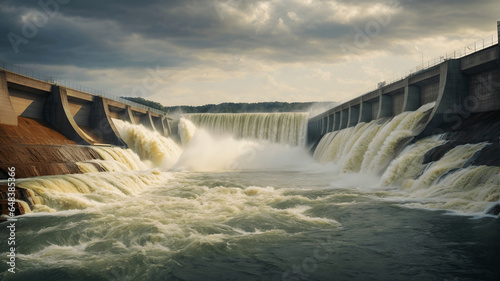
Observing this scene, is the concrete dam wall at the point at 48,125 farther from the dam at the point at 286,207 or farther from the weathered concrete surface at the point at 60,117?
the dam at the point at 286,207

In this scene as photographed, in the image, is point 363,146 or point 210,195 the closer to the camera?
point 210,195

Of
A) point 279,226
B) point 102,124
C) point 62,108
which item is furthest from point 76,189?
point 102,124

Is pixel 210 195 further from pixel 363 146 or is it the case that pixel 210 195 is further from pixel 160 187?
pixel 363 146

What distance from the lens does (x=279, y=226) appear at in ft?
37.1

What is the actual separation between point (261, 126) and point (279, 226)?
147 feet

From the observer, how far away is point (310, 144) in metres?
53.1

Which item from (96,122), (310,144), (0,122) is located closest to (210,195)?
(0,122)

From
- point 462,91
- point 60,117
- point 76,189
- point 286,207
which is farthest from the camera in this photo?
point 60,117

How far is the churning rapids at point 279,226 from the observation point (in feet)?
25.0

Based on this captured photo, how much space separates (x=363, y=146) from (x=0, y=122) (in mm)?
24949

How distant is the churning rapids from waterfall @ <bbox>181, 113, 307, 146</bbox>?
3186cm

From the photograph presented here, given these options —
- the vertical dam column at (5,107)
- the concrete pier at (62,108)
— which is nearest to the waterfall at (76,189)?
the vertical dam column at (5,107)

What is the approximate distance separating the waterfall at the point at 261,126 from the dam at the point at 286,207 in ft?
75.7

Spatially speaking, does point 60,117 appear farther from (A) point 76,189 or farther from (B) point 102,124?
(A) point 76,189
